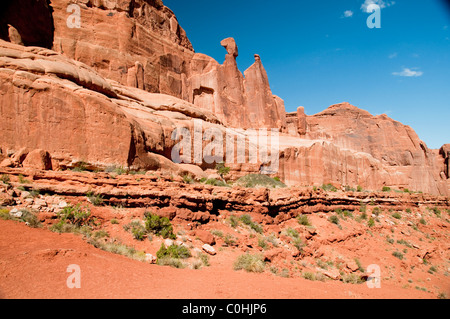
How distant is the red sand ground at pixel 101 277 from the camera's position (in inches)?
193

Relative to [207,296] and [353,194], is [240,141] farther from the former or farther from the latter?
[207,296]

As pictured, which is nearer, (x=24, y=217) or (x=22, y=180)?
(x=24, y=217)

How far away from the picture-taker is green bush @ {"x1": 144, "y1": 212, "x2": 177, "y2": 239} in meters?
9.59

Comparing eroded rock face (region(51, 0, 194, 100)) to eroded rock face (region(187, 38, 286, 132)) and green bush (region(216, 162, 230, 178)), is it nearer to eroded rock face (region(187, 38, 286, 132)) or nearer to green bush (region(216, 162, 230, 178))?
eroded rock face (region(187, 38, 286, 132))

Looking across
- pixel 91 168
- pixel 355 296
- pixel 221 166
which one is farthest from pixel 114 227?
pixel 221 166

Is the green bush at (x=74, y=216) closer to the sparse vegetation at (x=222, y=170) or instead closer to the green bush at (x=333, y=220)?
the green bush at (x=333, y=220)

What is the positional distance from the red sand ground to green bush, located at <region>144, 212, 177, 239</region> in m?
2.14

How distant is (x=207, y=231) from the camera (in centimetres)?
1095

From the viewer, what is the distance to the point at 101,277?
565 centimetres

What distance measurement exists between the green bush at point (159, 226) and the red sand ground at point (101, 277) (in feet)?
7.01

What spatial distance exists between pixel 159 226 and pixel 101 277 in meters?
4.16

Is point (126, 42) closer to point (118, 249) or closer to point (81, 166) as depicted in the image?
point (81, 166)

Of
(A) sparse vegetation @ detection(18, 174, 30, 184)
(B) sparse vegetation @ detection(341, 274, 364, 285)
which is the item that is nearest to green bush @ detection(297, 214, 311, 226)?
(B) sparse vegetation @ detection(341, 274, 364, 285)

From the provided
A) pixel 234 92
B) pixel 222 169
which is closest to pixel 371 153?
pixel 234 92
